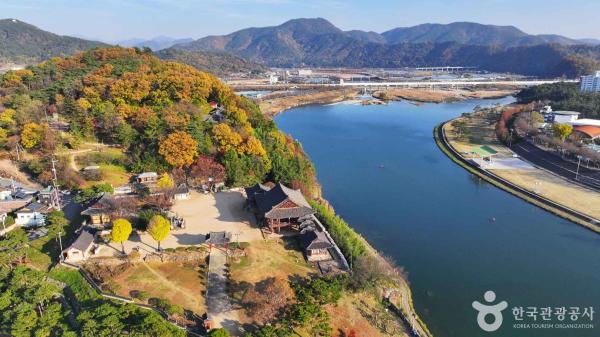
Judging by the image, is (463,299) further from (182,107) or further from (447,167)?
(182,107)

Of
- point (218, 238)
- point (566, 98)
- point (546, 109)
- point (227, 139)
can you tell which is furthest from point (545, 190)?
point (566, 98)

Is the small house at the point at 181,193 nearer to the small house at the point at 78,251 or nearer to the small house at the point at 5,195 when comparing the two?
the small house at the point at 78,251

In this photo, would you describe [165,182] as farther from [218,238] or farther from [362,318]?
[362,318]

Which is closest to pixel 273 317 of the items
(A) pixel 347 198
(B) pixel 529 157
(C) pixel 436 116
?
(A) pixel 347 198

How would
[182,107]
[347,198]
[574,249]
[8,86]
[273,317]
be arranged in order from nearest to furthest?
[273,317]
[574,249]
[347,198]
[182,107]
[8,86]

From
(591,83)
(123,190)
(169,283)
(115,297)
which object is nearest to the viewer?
(115,297)
